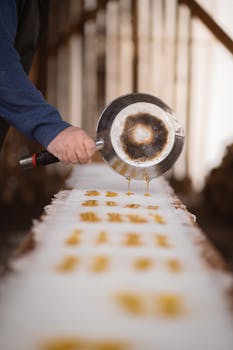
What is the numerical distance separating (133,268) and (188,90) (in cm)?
447

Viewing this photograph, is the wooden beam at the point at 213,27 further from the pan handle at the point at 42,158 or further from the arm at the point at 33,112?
the arm at the point at 33,112

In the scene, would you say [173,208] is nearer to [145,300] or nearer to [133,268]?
[133,268]

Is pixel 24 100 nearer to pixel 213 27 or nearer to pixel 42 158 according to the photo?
pixel 42 158

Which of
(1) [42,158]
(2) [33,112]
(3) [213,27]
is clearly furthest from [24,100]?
(3) [213,27]

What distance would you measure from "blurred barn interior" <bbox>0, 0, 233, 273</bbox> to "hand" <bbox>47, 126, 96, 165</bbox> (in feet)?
11.2

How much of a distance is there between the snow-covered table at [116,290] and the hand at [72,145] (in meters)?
0.31

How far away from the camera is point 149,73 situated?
527 cm

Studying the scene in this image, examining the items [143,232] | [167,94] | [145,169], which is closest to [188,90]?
[167,94]

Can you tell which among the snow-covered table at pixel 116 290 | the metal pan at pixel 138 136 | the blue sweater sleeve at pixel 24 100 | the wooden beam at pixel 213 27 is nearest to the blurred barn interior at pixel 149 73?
the wooden beam at pixel 213 27

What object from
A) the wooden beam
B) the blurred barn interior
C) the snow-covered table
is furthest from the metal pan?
the blurred barn interior

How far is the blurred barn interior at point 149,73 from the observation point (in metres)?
5.15

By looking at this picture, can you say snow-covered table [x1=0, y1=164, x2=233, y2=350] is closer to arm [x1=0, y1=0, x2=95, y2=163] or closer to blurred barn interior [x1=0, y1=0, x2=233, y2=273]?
arm [x1=0, y1=0, x2=95, y2=163]

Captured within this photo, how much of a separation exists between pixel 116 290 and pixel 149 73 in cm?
455

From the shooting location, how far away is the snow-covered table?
773 millimetres
